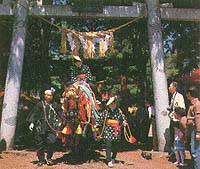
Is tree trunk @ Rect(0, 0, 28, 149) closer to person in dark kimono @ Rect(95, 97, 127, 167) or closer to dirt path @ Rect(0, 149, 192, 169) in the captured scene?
dirt path @ Rect(0, 149, 192, 169)

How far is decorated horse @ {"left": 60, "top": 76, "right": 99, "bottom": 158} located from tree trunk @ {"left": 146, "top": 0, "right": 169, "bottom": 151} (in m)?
1.92

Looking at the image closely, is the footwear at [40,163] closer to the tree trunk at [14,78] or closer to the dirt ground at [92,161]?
the dirt ground at [92,161]

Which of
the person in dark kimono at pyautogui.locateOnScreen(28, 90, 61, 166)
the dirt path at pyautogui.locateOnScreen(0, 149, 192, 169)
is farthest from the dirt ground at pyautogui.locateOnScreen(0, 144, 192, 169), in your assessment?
the person in dark kimono at pyautogui.locateOnScreen(28, 90, 61, 166)

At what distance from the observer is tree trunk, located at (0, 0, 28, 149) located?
8.01 metres

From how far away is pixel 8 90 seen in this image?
8.13 meters

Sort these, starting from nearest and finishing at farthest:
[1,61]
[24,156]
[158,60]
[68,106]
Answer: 1. [68,106]
2. [24,156]
3. [158,60]
4. [1,61]

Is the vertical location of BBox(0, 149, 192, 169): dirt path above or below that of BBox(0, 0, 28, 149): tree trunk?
below

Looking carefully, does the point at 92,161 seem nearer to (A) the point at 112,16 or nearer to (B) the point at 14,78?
(B) the point at 14,78

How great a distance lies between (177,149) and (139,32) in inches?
239

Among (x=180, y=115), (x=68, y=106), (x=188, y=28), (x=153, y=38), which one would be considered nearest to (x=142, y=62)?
(x=188, y=28)

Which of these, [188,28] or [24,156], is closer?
[24,156]

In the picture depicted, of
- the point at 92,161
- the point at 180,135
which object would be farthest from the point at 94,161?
the point at 180,135

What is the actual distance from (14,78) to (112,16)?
121 inches

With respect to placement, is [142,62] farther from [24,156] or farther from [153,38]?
[24,156]
